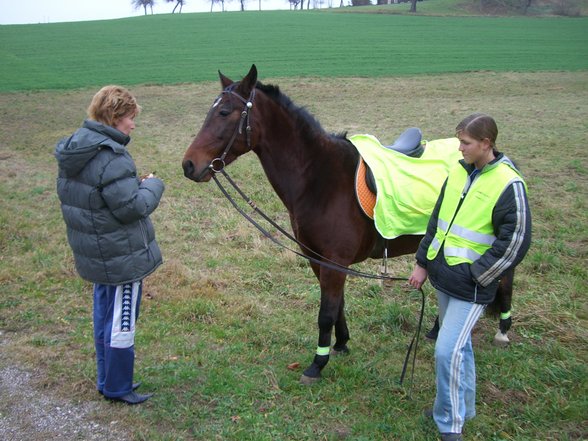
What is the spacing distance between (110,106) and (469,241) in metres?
2.33

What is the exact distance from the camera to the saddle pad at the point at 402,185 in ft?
13.1

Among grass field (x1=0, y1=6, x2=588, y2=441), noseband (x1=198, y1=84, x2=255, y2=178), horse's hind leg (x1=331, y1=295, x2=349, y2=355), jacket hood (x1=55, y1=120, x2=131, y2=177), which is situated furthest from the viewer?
horse's hind leg (x1=331, y1=295, x2=349, y2=355)

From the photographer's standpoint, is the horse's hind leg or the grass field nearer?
the grass field

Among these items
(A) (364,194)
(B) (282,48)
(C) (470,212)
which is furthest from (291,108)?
(B) (282,48)

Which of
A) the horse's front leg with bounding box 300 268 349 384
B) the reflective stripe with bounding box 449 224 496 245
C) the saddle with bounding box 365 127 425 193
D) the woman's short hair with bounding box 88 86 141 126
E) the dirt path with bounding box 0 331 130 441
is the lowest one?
the dirt path with bounding box 0 331 130 441

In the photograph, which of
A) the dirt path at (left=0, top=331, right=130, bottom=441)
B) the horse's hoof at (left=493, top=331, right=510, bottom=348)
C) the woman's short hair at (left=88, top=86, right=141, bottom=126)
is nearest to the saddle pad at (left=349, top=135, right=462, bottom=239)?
the horse's hoof at (left=493, top=331, right=510, bottom=348)

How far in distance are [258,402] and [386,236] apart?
1588 mm

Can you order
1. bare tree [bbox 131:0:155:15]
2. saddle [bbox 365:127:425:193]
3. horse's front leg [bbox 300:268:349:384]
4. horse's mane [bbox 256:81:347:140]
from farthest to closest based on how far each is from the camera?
1. bare tree [bbox 131:0:155:15]
2. saddle [bbox 365:127:425:193]
3. horse's front leg [bbox 300:268:349:384]
4. horse's mane [bbox 256:81:347:140]

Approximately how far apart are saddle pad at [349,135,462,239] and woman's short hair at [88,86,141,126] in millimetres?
1874

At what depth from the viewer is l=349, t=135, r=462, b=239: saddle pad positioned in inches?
157

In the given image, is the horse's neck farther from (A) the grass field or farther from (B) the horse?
(A) the grass field

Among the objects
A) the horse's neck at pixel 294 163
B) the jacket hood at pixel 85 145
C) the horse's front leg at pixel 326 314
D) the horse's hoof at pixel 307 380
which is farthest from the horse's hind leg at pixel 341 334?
the jacket hood at pixel 85 145

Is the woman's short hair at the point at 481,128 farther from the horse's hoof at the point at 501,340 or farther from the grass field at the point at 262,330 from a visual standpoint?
the horse's hoof at the point at 501,340

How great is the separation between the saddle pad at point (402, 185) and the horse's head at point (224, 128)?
105cm
